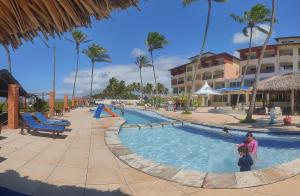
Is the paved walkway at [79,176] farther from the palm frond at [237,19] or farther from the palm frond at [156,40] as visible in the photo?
the palm frond at [156,40]

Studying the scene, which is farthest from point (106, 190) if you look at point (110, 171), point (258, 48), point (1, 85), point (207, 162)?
point (258, 48)

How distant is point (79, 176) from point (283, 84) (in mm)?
22081

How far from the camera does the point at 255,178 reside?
554cm

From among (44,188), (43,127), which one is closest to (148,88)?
(43,127)

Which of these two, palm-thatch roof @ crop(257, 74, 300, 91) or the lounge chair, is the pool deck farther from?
the lounge chair

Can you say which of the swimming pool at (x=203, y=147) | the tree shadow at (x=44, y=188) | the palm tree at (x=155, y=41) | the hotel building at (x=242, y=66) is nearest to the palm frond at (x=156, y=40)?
the palm tree at (x=155, y=41)

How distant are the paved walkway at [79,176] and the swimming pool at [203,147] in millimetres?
3262

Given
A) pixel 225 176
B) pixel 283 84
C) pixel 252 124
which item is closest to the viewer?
pixel 225 176

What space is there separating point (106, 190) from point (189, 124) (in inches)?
565

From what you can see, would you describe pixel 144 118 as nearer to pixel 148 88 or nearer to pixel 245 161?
pixel 245 161

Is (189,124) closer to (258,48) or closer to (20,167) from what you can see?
(20,167)

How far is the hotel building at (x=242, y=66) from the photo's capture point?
44.7 metres

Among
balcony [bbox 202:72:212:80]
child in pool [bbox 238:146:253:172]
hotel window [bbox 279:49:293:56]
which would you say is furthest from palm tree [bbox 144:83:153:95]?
child in pool [bbox 238:146:253:172]

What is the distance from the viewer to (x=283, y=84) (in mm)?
24172
